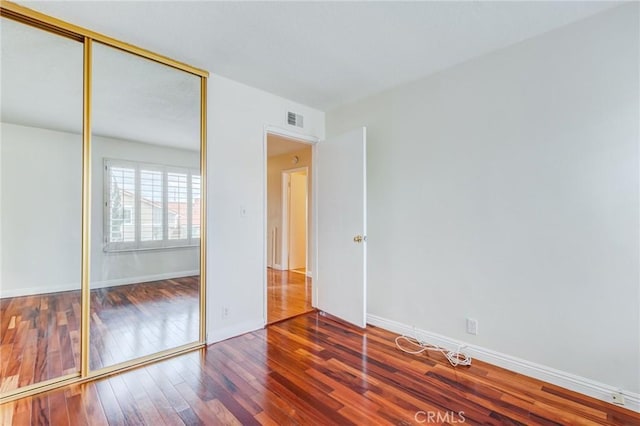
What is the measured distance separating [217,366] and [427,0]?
293 cm

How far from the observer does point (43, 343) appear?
2209 mm

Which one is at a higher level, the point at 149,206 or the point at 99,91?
the point at 99,91

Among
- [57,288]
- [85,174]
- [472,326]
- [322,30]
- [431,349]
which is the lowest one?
[431,349]

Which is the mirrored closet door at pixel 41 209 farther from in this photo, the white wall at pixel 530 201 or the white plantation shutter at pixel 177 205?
the white wall at pixel 530 201

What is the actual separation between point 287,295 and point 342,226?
1634mm

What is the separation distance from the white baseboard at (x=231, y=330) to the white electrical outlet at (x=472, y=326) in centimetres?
197

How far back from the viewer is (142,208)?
247 centimetres

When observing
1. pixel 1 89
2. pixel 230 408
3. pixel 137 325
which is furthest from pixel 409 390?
pixel 1 89

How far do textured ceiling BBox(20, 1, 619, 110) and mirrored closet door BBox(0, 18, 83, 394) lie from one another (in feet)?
1.49

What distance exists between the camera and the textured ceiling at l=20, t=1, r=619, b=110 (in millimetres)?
1811

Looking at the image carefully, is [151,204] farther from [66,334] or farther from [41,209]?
[66,334]

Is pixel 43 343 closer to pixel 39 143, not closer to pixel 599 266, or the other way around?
pixel 39 143

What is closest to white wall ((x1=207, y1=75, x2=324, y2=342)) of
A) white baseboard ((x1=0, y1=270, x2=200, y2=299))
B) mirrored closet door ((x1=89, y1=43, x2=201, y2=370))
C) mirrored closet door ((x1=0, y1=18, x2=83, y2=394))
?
mirrored closet door ((x1=89, y1=43, x2=201, y2=370))

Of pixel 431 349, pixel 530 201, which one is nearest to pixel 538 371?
pixel 431 349
